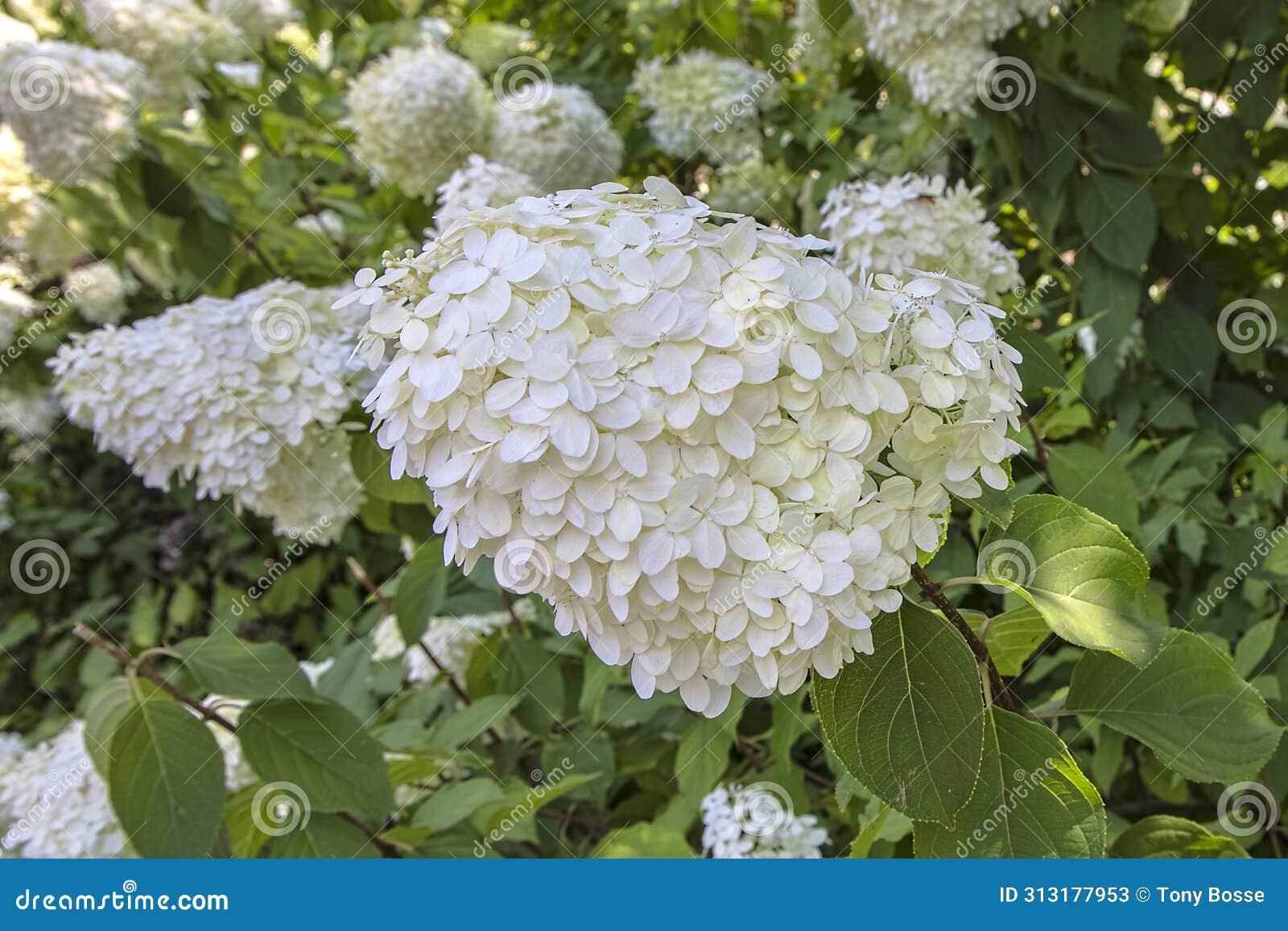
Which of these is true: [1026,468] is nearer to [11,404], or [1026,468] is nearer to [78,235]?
[78,235]

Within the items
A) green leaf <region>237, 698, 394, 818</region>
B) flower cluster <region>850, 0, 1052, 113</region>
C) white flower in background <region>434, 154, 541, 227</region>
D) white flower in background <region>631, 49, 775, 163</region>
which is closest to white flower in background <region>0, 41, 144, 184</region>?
white flower in background <region>434, 154, 541, 227</region>

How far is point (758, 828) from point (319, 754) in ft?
2.04

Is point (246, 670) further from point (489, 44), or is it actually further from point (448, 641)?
point (489, 44)

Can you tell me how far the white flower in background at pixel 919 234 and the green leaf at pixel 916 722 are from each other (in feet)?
2.19

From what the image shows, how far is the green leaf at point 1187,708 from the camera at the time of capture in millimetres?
974

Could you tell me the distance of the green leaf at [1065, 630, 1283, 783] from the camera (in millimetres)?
974

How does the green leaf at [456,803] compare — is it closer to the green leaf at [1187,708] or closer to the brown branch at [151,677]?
the brown branch at [151,677]

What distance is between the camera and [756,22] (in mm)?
2846

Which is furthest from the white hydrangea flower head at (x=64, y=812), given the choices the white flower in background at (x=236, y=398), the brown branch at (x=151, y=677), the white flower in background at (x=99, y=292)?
the white flower in background at (x=99, y=292)

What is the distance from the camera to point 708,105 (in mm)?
2412

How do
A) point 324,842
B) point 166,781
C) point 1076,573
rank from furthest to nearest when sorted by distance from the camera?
point 324,842
point 166,781
point 1076,573

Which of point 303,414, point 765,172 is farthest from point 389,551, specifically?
point 303,414

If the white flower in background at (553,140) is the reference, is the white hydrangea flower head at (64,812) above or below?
below

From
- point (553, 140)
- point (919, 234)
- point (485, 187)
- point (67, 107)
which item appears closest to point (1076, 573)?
point (919, 234)
